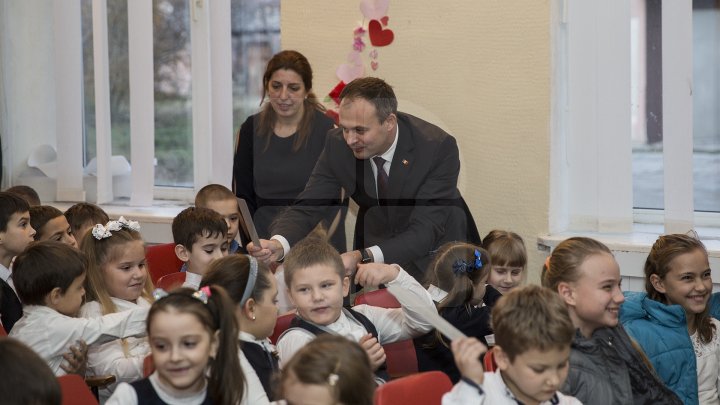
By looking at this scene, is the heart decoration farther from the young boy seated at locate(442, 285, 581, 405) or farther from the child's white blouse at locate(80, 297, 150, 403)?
the young boy seated at locate(442, 285, 581, 405)

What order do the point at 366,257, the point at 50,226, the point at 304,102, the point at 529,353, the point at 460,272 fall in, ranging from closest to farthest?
the point at 529,353
the point at 460,272
the point at 366,257
the point at 50,226
the point at 304,102

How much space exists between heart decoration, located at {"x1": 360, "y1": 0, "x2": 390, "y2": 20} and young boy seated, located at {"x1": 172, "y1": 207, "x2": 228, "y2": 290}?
124 cm

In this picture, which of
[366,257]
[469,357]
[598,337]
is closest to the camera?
[469,357]

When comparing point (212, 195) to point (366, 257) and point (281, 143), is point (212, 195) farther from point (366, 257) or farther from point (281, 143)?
point (366, 257)

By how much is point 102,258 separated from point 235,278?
2.51ft

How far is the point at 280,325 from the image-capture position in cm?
327

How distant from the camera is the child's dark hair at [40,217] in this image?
163 inches

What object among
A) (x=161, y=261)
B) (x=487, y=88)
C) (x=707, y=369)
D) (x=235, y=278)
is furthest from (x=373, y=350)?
(x=487, y=88)

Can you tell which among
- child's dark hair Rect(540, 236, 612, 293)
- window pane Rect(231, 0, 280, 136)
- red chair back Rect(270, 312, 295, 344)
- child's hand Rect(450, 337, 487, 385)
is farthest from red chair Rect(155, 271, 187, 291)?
window pane Rect(231, 0, 280, 136)

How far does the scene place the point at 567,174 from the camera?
14.8ft

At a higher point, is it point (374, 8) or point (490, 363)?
point (374, 8)

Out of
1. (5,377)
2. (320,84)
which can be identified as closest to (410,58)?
(320,84)

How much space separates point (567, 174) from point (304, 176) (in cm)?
115

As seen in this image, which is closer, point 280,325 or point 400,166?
point 280,325
